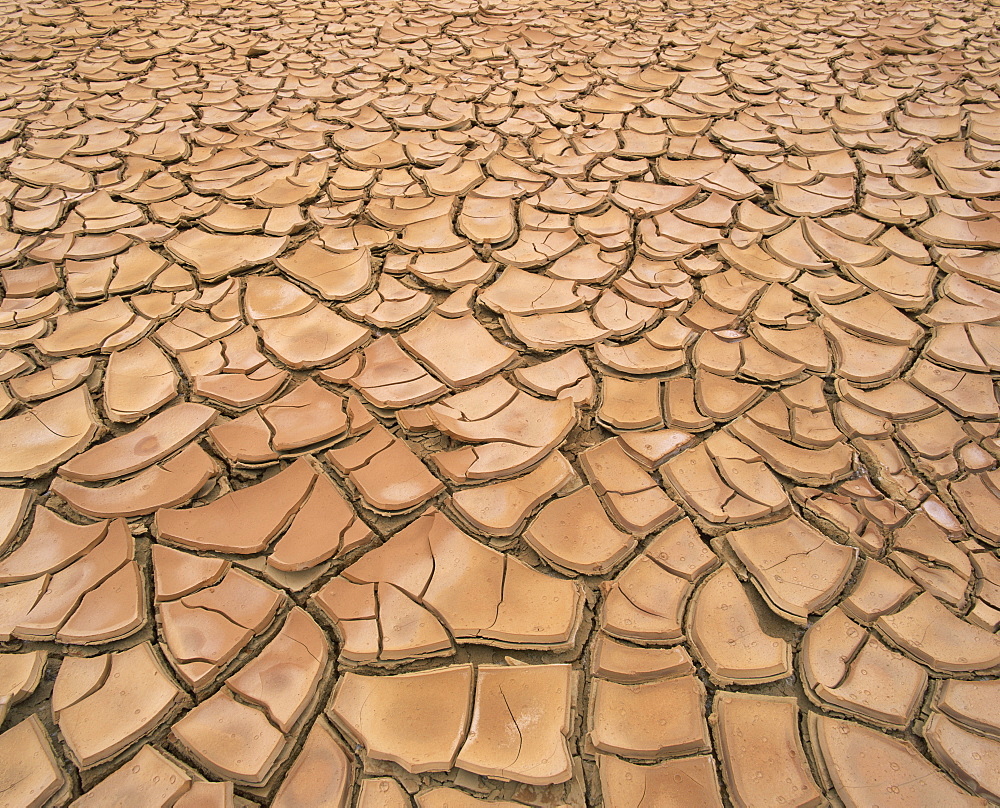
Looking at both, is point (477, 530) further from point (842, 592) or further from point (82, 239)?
point (82, 239)

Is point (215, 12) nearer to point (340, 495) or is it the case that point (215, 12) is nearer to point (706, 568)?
point (340, 495)

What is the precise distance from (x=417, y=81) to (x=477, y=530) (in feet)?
8.05

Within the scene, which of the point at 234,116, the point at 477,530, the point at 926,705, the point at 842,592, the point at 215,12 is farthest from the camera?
the point at 215,12

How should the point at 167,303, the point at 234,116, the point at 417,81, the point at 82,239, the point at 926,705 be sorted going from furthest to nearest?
the point at 417,81, the point at 234,116, the point at 82,239, the point at 167,303, the point at 926,705

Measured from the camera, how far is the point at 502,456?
1366mm

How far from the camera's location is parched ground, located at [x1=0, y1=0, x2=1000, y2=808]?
98cm

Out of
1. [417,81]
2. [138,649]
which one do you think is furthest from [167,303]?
[417,81]

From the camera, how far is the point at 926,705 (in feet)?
3.29

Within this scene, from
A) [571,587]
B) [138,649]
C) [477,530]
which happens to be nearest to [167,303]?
[138,649]

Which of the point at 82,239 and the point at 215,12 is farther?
the point at 215,12

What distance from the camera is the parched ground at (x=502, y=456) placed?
0.98 metres

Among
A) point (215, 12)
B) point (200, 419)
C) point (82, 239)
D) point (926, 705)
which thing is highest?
point (215, 12)

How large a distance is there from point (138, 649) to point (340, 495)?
0.43 metres

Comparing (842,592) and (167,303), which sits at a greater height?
(167,303)
